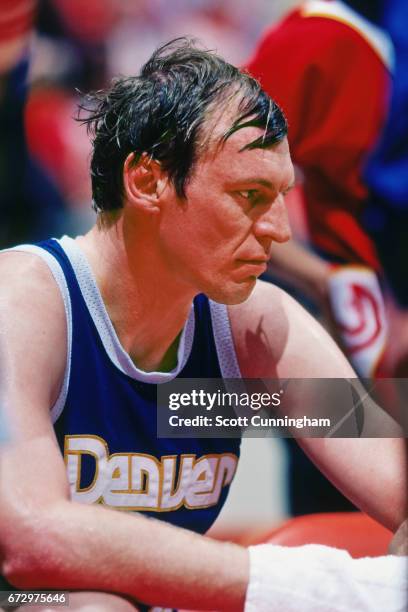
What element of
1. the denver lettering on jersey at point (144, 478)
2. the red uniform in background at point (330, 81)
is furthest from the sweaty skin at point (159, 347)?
the red uniform in background at point (330, 81)

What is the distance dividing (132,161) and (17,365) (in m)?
0.29

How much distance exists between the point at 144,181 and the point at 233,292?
169 millimetres

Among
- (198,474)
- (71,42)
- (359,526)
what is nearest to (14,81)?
(71,42)

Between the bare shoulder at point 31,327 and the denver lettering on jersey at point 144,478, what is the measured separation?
113 millimetres

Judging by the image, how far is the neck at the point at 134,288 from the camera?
114 centimetres

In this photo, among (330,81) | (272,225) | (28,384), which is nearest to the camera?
(28,384)

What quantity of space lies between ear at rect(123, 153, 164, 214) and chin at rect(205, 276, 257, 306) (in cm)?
12

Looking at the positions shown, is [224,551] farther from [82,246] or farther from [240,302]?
[82,246]

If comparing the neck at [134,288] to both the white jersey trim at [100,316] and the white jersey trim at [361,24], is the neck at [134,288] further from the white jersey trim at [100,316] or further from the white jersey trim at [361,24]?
the white jersey trim at [361,24]

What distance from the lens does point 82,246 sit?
3.80ft

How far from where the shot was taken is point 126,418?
1.17 metres

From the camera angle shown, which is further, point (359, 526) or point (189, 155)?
point (359, 526)

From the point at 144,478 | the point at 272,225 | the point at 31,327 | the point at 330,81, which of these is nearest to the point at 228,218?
the point at 272,225

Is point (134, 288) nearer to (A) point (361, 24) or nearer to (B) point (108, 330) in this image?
(B) point (108, 330)
